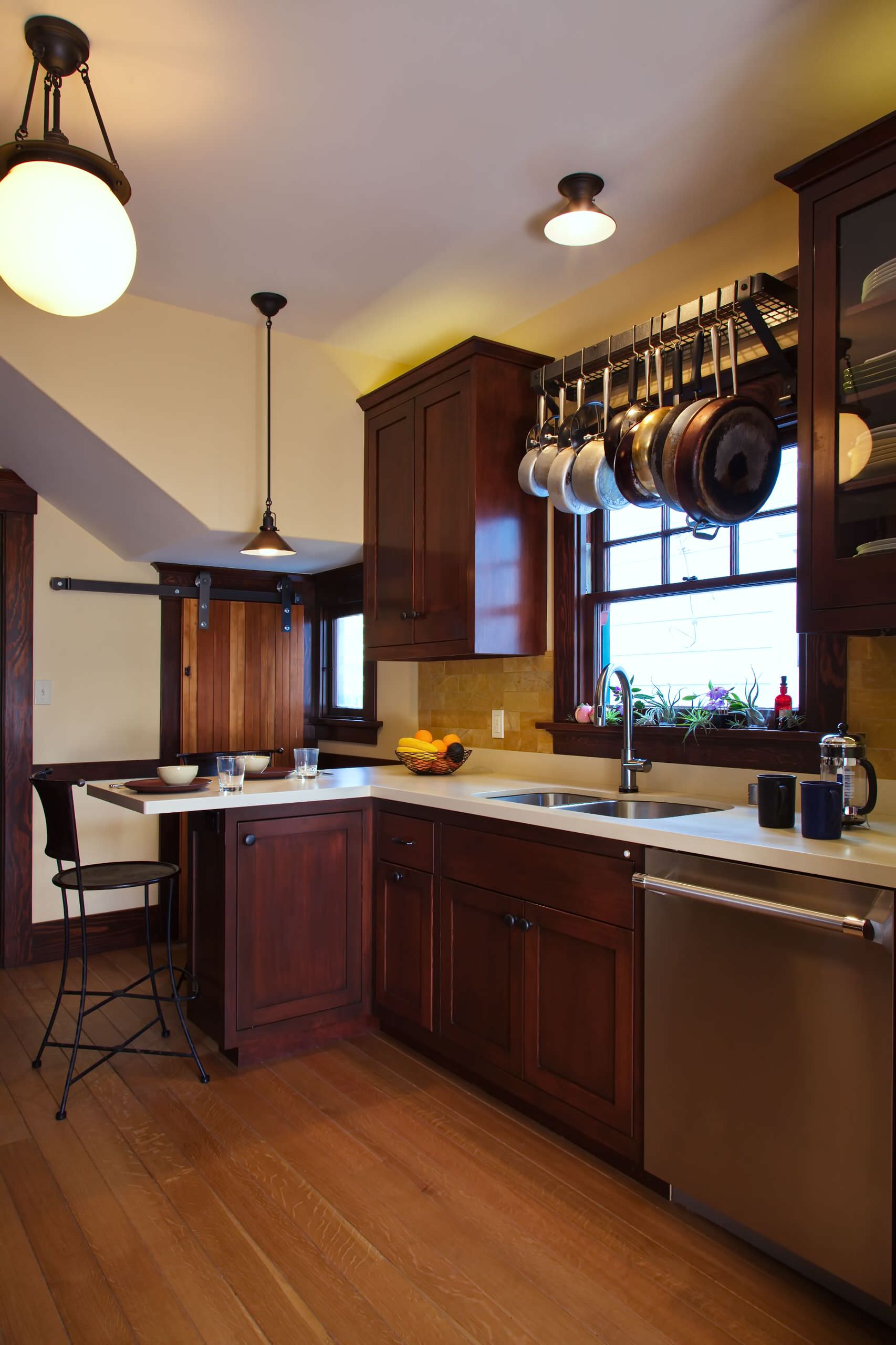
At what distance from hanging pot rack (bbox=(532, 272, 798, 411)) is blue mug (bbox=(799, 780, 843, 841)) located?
114cm

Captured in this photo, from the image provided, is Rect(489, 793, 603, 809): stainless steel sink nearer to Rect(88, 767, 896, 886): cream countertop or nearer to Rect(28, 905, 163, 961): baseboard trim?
Rect(88, 767, 896, 886): cream countertop

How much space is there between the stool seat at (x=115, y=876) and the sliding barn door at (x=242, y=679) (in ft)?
5.10

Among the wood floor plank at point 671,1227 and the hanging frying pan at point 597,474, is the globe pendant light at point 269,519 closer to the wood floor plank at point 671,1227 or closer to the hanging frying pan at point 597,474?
the hanging frying pan at point 597,474

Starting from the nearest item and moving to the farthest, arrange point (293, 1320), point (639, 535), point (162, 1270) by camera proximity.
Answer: point (293, 1320)
point (162, 1270)
point (639, 535)

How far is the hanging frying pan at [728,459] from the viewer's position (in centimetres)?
222

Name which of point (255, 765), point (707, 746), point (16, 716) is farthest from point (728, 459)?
point (16, 716)

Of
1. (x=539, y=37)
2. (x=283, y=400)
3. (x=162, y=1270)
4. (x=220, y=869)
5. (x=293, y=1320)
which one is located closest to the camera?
(x=293, y=1320)

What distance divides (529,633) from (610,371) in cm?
97

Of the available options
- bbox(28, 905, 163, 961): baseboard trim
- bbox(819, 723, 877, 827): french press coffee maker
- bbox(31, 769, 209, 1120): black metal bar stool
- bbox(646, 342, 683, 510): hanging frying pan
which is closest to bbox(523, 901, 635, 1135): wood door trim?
bbox(819, 723, 877, 827): french press coffee maker

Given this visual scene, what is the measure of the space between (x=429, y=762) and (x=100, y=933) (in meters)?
1.98

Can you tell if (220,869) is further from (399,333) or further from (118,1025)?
(399,333)

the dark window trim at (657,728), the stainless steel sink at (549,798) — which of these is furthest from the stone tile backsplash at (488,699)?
the stainless steel sink at (549,798)

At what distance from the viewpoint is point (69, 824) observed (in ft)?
8.50

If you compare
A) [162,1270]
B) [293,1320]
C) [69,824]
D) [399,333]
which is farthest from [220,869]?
[399,333]
